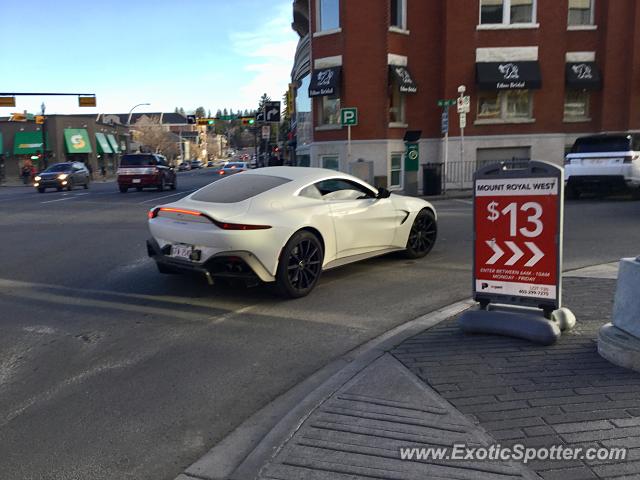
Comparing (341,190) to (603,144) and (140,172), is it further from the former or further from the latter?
(140,172)

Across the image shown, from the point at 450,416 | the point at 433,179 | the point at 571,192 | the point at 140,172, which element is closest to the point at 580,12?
the point at 433,179

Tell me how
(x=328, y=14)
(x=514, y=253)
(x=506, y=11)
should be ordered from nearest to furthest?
(x=514, y=253), (x=506, y=11), (x=328, y=14)

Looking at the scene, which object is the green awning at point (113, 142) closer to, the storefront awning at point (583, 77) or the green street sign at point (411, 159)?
the green street sign at point (411, 159)

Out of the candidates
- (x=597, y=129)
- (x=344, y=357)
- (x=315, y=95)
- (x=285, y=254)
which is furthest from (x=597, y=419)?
(x=597, y=129)

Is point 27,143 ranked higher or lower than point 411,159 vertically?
higher

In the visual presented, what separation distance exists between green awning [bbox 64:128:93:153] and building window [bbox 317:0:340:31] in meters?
46.4

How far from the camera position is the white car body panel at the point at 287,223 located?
20.1 ft

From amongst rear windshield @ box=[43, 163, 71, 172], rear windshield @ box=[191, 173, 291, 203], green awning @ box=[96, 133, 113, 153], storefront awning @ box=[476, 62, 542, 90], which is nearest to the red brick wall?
storefront awning @ box=[476, 62, 542, 90]

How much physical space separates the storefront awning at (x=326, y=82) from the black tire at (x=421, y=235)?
15841 millimetres

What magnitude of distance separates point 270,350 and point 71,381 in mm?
1611

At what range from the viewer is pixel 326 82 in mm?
23641

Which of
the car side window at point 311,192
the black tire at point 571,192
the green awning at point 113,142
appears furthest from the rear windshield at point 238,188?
the green awning at point 113,142

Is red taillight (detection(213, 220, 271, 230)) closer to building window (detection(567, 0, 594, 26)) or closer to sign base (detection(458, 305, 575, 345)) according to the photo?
sign base (detection(458, 305, 575, 345))

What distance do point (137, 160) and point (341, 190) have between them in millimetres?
21300
